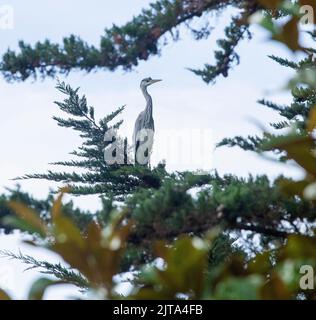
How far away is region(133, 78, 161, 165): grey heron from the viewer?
10.6 metres

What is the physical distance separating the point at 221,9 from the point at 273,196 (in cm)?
103

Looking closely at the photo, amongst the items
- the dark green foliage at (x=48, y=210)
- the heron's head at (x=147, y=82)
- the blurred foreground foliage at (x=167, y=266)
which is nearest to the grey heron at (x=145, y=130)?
the heron's head at (x=147, y=82)

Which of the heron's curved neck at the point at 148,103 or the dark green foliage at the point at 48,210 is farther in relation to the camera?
the heron's curved neck at the point at 148,103

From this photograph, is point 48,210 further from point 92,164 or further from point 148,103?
point 148,103

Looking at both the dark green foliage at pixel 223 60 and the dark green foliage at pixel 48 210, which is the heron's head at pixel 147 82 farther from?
the dark green foliage at pixel 48 210

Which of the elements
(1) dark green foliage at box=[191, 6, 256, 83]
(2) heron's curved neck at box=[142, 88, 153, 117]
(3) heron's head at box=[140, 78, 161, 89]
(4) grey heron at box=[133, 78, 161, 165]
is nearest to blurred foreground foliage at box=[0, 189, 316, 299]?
(1) dark green foliage at box=[191, 6, 256, 83]

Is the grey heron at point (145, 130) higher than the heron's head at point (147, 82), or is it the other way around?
the heron's head at point (147, 82)

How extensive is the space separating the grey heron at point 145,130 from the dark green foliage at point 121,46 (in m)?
6.70

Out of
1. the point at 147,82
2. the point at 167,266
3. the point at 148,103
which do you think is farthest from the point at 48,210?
the point at 147,82

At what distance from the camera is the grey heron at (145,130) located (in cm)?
1065

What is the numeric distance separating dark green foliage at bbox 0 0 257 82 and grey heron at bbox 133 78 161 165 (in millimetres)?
6700
